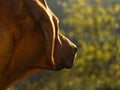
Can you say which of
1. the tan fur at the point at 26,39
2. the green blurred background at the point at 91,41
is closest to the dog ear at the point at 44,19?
the tan fur at the point at 26,39

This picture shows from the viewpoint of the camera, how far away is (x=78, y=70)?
11258 millimetres

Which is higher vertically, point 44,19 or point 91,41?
point 44,19

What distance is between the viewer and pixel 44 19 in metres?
1.80

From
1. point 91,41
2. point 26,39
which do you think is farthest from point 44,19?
point 91,41

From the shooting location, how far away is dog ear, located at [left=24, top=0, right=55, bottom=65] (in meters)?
1.79

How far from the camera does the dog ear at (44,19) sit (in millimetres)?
1791

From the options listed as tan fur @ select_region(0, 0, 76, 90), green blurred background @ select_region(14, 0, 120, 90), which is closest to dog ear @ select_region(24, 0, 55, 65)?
tan fur @ select_region(0, 0, 76, 90)

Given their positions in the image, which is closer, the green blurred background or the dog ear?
the dog ear

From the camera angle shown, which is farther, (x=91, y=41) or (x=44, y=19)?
(x=91, y=41)

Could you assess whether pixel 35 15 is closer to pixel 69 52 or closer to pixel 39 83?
pixel 69 52

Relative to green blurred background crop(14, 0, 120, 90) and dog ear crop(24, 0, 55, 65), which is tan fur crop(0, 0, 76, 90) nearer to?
dog ear crop(24, 0, 55, 65)

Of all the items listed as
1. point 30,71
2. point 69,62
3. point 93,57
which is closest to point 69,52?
point 69,62

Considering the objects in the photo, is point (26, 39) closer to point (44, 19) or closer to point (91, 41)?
point (44, 19)

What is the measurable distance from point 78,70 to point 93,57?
63cm
